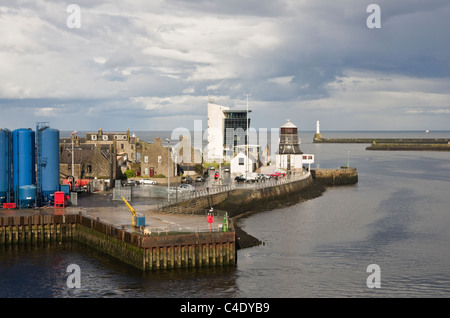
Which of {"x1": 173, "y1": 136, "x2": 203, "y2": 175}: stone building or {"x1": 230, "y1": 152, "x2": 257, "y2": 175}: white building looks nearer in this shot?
{"x1": 173, "y1": 136, "x2": 203, "y2": 175}: stone building

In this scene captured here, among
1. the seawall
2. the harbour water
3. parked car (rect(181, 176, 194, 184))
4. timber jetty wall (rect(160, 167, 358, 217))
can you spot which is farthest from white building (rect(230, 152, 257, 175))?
the harbour water

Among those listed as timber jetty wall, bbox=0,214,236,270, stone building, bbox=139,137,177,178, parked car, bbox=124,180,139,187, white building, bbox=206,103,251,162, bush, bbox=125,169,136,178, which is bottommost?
timber jetty wall, bbox=0,214,236,270

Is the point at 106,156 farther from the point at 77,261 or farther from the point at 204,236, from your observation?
the point at 204,236

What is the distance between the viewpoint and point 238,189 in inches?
2874

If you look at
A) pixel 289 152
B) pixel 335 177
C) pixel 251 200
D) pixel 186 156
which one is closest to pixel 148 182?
pixel 251 200

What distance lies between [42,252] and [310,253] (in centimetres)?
2233

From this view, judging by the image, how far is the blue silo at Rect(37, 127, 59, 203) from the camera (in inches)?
2304

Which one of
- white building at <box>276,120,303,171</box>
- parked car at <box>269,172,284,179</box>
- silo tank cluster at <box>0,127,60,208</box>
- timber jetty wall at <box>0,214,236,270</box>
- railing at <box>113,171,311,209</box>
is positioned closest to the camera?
timber jetty wall at <box>0,214,236,270</box>

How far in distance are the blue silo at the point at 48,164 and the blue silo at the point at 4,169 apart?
9.88 ft

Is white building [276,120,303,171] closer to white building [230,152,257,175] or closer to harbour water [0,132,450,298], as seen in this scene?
white building [230,152,257,175]

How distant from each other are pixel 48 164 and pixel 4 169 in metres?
4.25

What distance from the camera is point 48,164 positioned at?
58.7 metres

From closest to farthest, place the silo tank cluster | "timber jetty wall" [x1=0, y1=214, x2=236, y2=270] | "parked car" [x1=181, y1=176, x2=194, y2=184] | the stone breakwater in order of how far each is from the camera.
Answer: "timber jetty wall" [x1=0, y1=214, x2=236, y2=270] → the stone breakwater → the silo tank cluster → "parked car" [x1=181, y1=176, x2=194, y2=184]

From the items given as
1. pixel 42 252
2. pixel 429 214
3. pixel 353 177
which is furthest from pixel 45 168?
pixel 353 177
